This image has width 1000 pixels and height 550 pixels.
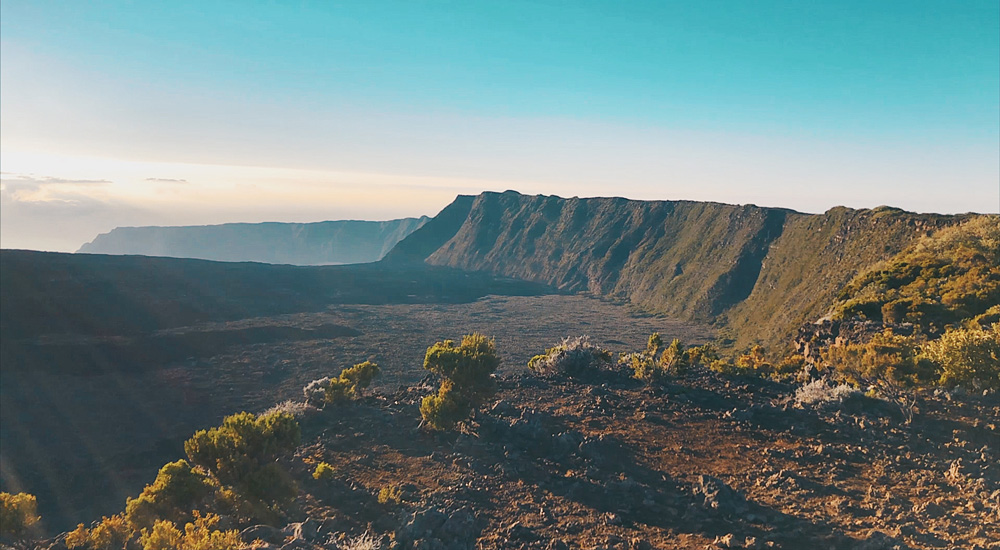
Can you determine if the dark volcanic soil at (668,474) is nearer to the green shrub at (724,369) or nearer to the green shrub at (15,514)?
the green shrub at (724,369)

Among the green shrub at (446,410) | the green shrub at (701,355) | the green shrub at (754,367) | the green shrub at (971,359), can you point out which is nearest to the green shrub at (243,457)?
the green shrub at (446,410)

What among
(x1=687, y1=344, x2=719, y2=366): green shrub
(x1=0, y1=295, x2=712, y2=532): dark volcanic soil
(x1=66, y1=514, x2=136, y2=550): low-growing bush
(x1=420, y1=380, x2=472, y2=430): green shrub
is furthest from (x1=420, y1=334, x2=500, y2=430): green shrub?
(x1=0, y1=295, x2=712, y2=532): dark volcanic soil

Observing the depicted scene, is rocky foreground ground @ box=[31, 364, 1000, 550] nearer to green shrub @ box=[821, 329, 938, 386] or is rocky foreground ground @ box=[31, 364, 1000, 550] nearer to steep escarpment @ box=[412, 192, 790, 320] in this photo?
green shrub @ box=[821, 329, 938, 386]

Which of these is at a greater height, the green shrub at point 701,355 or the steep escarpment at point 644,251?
the steep escarpment at point 644,251

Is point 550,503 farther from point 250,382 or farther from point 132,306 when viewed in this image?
point 132,306

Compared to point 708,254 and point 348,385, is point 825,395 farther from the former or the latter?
point 708,254

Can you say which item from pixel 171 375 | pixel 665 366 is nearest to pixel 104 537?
pixel 665 366
